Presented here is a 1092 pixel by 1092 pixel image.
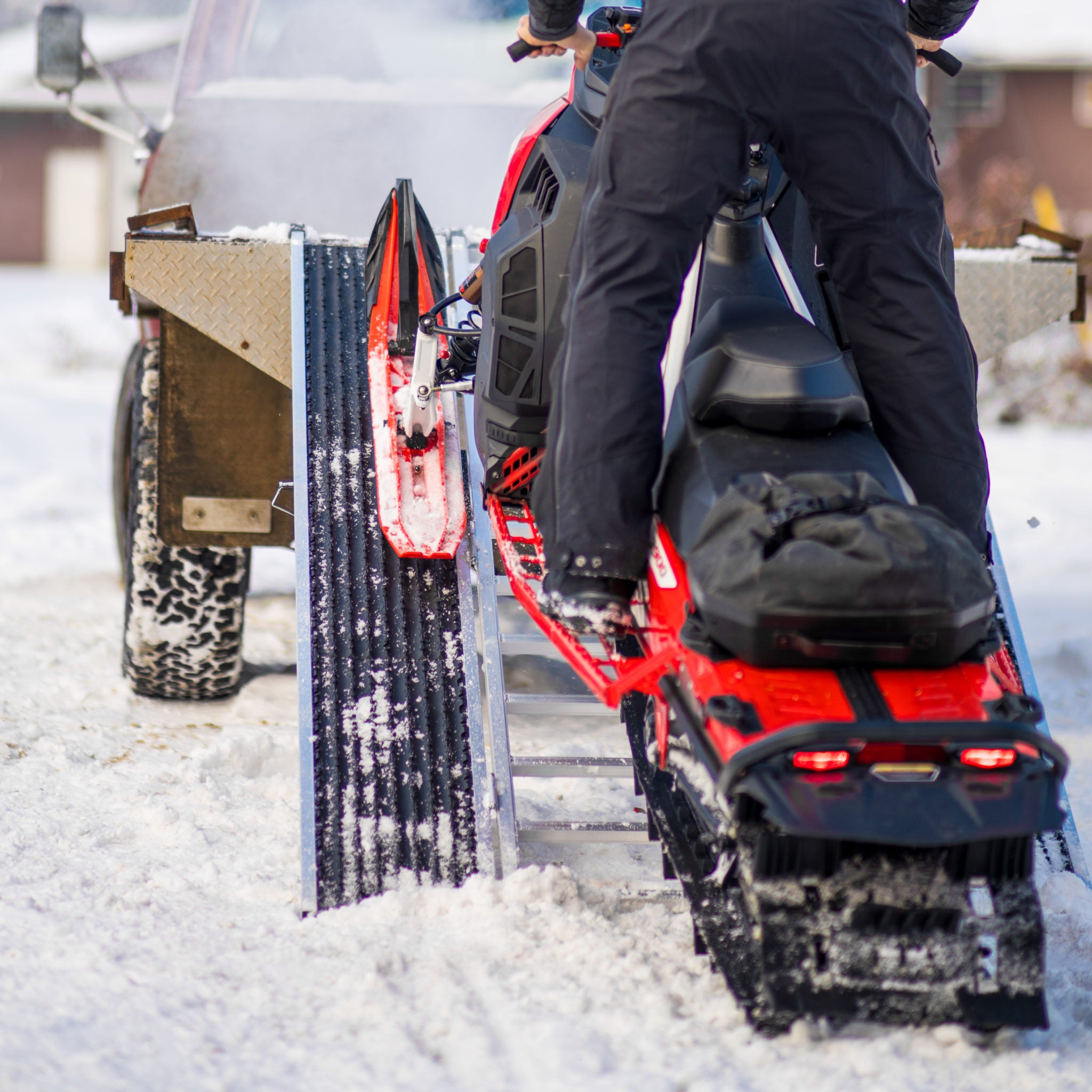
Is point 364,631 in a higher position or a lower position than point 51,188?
higher

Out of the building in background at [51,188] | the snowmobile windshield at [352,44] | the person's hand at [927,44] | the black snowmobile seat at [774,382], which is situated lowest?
the building in background at [51,188]

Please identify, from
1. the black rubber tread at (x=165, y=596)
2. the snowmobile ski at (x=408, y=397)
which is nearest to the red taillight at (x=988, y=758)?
the snowmobile ski at (x=408, y=397)

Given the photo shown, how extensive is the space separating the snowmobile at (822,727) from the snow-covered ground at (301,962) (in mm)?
103

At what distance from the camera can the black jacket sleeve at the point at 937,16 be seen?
251cm

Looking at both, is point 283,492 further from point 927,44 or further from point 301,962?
point 927,44

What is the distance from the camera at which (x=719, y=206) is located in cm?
207

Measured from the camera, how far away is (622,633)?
2158 mm

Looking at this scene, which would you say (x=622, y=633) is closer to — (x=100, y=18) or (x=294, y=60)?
(x=294, y=60)

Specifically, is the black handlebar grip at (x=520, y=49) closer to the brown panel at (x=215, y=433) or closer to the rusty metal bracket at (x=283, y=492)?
the rusty metal bracket at (x=283, y=492)

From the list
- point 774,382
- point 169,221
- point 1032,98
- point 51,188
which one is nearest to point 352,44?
point 169,221

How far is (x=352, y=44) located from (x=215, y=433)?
168cm

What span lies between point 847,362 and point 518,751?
149cm

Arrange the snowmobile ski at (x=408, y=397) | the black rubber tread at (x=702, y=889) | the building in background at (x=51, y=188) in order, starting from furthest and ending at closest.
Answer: the building in background at (x=51, y=188)
the snowmobile ski at (x=408, y=397)
the black rubber tread at (x=702, y=889)

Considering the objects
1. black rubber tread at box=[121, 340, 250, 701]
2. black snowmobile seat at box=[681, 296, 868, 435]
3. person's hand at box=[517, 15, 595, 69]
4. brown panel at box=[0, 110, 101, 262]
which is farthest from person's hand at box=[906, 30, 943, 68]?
brown panel at box=[0, 110, 101, 262]
